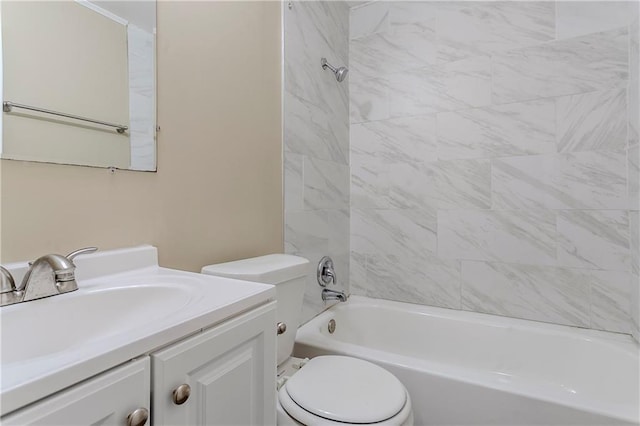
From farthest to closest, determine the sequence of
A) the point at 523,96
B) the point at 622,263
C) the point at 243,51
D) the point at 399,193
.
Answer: the point at 399,193, the point at 523,96, the point at 622,263, the point at 243,51

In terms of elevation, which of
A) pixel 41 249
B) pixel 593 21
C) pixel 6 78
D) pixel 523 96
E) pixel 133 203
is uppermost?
pixel 593 21

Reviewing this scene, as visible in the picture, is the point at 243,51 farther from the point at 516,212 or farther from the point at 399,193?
the point at 516,212

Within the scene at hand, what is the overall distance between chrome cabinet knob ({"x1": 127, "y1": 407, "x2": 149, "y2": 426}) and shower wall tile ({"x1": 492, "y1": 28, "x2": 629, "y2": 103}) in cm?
210

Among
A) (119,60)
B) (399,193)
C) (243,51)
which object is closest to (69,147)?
(119,60)

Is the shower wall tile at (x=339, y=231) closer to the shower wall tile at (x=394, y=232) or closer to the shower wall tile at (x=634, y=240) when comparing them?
the shower wall tile at (x=394, y=232)

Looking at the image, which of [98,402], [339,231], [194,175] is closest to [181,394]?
[98,402]

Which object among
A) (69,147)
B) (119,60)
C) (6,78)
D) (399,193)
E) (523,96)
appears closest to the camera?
(6,78)

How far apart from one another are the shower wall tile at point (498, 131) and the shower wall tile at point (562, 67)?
0.08 metres

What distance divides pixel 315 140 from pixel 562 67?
135 centimetres

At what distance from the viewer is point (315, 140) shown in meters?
1.96

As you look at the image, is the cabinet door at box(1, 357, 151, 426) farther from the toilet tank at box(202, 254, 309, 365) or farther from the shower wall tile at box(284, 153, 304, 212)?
the shower wall tile at box(284, 153, 304, 212)

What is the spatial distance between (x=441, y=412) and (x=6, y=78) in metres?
1.71

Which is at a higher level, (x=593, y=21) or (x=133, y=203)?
(x=593, y=21)

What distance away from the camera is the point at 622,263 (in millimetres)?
1663
